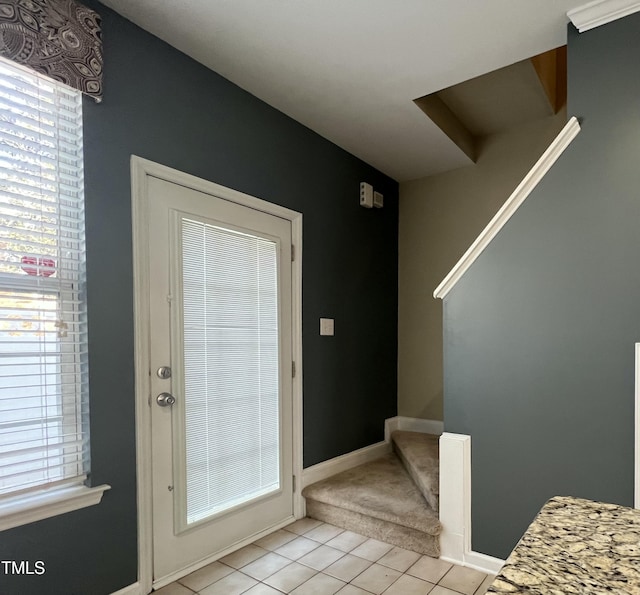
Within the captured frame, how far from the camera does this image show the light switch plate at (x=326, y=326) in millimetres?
3219

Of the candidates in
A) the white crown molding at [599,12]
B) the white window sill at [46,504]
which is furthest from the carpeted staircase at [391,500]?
the white crown molding at [599,12]

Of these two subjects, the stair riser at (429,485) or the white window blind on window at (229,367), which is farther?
the stair riser at (429,485)

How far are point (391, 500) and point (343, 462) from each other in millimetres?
642

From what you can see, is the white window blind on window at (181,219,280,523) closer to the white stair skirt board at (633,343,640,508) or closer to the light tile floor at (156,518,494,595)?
the light tile floor at (156,518,494,595)

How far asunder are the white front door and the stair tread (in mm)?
311

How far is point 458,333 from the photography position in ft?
7.66

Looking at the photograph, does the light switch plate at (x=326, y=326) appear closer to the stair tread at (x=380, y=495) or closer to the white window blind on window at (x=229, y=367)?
the white window blind on window at (x=229, y=367)

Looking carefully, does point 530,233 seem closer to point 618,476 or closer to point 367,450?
point 618,476

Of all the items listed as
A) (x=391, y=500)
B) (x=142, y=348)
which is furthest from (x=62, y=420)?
(x=391, y=500)

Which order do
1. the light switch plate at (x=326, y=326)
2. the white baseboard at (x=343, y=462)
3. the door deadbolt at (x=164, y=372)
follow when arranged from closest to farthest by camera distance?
the door deadbolt at (x=164, y=372) → the white baseboard at (x=343, y=462) → the light switch plate at (x=326, y=326)

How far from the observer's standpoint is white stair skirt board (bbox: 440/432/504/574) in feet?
7.40

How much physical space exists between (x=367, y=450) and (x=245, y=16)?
3.02 metres

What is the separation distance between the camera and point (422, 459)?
3041mm

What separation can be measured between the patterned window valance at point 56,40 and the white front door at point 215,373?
1.71ft
